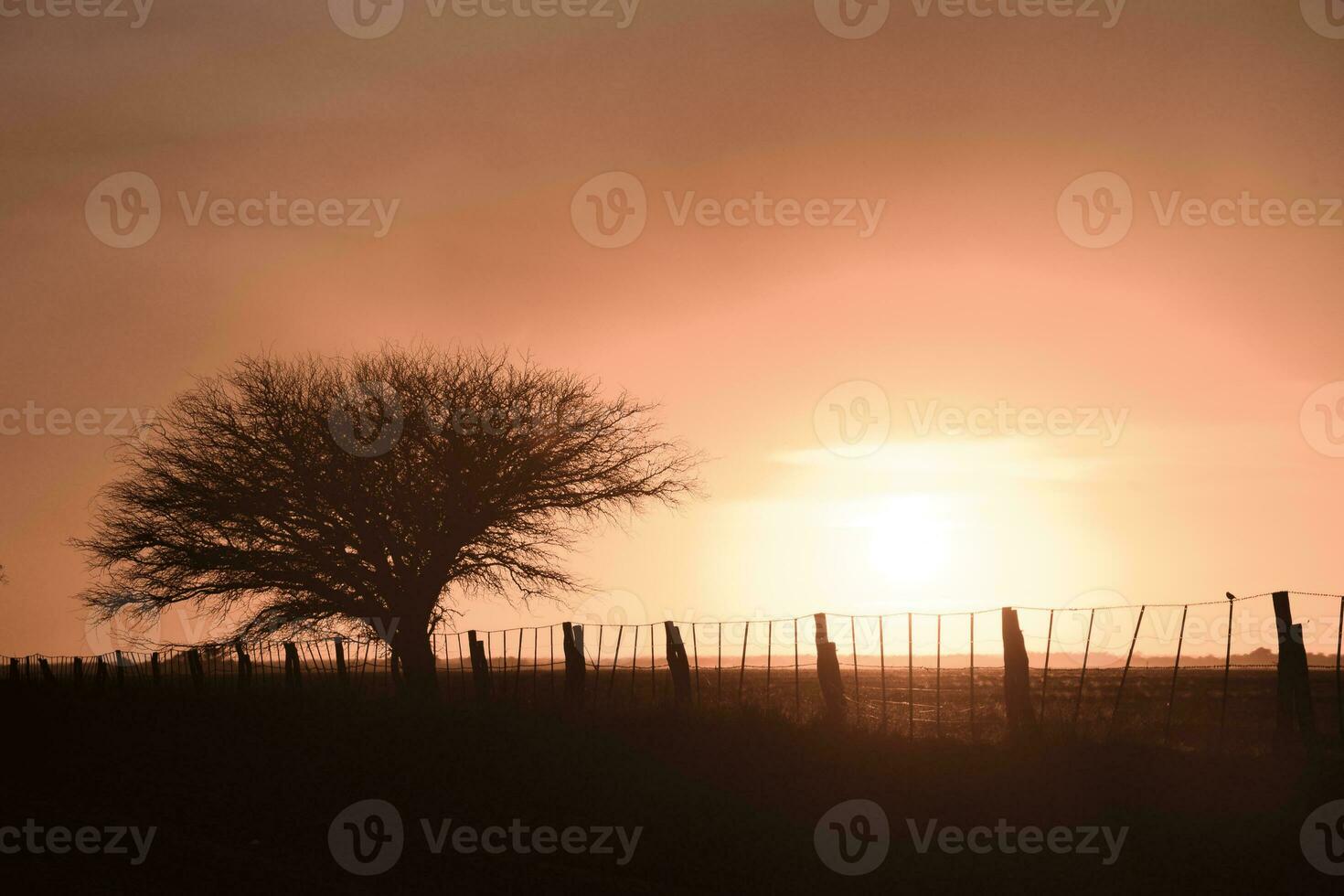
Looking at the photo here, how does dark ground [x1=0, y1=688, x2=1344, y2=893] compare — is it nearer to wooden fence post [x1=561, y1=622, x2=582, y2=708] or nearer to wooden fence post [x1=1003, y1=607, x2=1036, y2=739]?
wooden fence post [x1=1003, y1=607, x2=1036, y2=739]

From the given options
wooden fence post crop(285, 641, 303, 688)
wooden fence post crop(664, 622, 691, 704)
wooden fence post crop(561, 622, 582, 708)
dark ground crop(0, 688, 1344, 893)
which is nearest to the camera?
dark ground crop(0, 688, 1344, 893)

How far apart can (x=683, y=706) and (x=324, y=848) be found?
31.1 feet

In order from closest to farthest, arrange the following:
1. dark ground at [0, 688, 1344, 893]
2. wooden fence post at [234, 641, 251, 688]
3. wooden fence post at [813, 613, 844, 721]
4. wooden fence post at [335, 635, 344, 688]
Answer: dark ground at [0, 688, 1344, 893]
wooden fence post at [813, 613, 844, 721]
wooden fence post at [335, 635, 344, 688]
wooden fence post at [234, 641, 251, 688]

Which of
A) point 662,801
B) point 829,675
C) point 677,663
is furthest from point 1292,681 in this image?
point 677,663

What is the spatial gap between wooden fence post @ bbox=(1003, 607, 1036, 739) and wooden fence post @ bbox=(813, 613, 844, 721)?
261 cm

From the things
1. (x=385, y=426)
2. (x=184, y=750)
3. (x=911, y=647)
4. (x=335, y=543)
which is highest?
(x=385, y=426)

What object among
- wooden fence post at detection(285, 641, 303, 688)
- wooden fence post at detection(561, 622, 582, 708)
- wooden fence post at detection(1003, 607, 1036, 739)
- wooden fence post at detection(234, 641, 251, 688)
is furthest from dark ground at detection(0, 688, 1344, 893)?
wooden fence post at detection(234, 641, 251, 688)

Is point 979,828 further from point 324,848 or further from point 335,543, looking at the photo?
point 335,543

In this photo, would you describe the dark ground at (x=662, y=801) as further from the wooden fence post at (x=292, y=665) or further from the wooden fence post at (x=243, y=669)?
the wooden fence post at (x=243, y=669)

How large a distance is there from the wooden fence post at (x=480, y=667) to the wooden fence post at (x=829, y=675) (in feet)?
32.3

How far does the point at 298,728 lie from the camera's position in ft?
68.1

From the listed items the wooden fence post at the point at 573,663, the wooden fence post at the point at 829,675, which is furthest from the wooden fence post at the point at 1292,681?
the wooden fence post at the point at 573,663

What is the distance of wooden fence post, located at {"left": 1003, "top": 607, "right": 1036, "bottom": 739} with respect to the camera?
16.8 metres

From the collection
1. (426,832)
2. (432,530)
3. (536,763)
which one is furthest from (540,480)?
(426,832)
